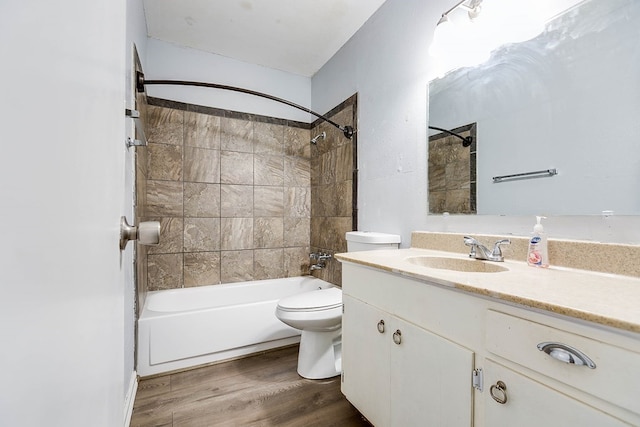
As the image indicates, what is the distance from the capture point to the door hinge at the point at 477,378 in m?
0.80

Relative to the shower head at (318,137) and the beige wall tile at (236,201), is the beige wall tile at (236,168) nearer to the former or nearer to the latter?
the beige wall tile at (236,201)

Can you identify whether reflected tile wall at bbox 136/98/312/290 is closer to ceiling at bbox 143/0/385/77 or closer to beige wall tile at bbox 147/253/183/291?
beige wall tile at bbox 147/253/183/291

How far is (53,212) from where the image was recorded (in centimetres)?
26

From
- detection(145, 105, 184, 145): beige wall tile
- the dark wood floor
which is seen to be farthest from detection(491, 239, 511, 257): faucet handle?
detection(145, 105, 184, 145): beige wall tile

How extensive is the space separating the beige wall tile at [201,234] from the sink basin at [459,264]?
1855 mm

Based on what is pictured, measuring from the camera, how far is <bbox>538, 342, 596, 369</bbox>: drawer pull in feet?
1.94

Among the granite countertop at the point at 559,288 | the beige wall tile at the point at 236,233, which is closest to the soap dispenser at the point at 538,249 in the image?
the granite countertop at the point at 559,288

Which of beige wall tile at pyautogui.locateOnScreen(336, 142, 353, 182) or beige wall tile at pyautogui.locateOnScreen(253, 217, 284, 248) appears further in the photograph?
beige wall tile at pyautogui.locateOnScreen(253, 217, 284, 248)

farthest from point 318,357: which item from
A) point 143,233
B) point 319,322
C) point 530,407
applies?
point 143,233

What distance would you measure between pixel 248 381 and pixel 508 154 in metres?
1.93

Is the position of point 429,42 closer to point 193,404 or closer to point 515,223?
point 515,223

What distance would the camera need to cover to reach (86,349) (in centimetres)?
35

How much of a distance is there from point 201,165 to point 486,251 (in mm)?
2298

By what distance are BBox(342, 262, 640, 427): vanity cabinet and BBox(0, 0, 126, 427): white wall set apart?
2.91ft
